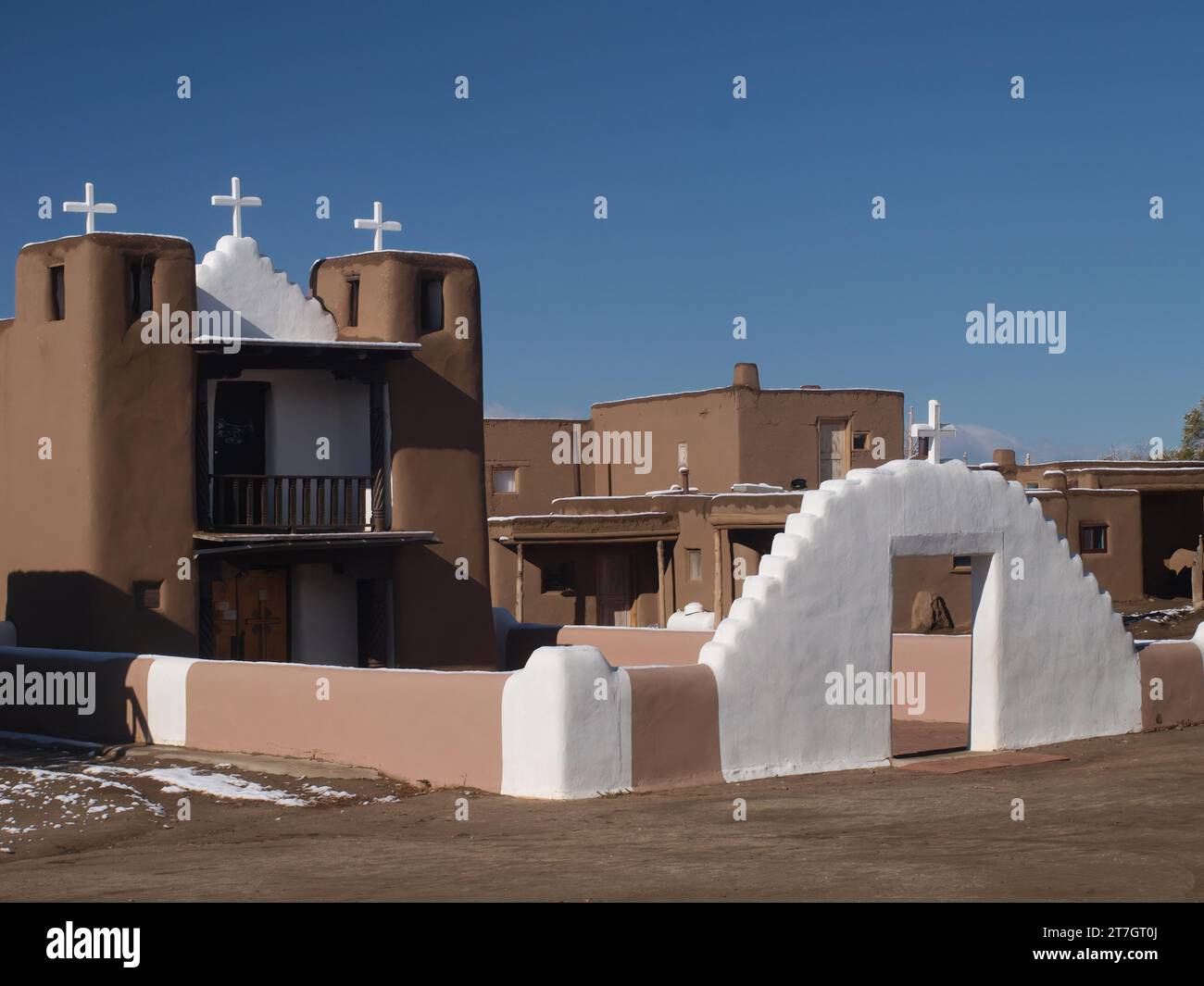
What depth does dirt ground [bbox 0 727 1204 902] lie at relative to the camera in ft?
32.0

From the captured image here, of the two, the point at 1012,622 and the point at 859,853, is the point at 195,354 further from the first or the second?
the point at 859,853

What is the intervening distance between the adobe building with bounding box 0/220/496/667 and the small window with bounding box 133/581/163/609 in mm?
36

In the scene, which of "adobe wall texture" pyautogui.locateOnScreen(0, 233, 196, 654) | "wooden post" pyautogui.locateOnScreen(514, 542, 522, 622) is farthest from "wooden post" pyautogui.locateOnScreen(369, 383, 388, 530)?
"wooden post" pyautogui.locateOnScreen(514, 542, 522, 622)

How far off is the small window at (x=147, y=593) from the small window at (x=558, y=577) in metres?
16.8

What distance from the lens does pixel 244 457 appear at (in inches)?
982

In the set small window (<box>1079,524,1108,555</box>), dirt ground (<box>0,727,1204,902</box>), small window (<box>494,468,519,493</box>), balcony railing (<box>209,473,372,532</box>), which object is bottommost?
dirt ground (<box>0,727,1204,902</box>)

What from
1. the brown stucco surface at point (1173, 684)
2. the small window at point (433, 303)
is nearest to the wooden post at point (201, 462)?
the small window at point (433, 303)

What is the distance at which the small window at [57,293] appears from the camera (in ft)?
77.0

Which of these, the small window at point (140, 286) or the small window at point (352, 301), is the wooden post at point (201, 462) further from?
the small window at point (352, 301)

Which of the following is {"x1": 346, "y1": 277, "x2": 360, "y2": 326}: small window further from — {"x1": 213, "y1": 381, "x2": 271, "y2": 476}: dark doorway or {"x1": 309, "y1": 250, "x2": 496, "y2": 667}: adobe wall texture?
{"x1": 213, "y1": 381, "x2": 271, "y2": 476}: dark doorway

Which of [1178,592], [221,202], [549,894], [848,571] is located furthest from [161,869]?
[1178,592]

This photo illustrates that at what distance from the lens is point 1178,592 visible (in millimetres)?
41000
